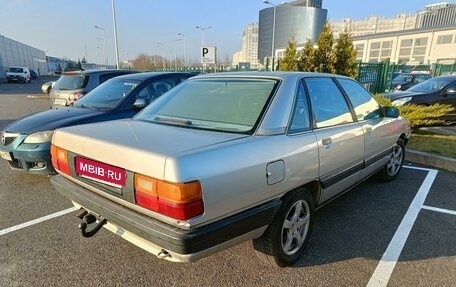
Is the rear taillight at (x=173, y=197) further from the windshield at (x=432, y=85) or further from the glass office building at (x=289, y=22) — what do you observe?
the glass office building at (x=289, y=22)

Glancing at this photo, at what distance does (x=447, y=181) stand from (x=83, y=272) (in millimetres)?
5062

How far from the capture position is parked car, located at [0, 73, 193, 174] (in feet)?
13.3

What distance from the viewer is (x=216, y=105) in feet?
9.25

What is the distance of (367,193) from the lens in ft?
14.0

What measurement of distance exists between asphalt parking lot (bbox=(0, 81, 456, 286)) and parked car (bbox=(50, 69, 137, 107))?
10.3 ft

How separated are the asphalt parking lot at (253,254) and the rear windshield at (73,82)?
3.41 meters

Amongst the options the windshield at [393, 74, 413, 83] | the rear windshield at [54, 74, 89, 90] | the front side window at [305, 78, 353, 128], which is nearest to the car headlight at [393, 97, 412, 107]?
the front side window at [305, 78, 353, 128]

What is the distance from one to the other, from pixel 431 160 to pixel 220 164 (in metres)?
5.06

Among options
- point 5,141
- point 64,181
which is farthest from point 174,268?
point 5,141

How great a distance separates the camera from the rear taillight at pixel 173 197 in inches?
71.8

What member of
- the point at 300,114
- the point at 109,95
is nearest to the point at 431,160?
the point at 300,114

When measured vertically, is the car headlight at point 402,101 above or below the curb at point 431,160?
above

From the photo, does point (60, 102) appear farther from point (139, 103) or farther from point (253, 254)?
point (253, 254)

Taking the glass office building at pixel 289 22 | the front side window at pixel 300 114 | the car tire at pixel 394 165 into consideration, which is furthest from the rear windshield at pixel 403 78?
the glass office building at pixel 289 22
